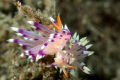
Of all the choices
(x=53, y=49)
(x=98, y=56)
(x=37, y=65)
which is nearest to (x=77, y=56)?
(x=53, y=49)

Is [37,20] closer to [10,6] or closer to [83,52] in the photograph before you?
[83,52]

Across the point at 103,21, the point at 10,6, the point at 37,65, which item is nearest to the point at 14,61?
the point at 37,65

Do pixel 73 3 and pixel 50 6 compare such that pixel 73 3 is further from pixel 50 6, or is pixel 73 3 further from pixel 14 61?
pixel 14 61

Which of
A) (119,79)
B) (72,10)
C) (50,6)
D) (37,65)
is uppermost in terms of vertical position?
(72,10)

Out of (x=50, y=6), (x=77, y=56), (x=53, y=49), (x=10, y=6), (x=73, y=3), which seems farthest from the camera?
(x=73, y=3)

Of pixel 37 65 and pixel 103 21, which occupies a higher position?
pixel 103 21

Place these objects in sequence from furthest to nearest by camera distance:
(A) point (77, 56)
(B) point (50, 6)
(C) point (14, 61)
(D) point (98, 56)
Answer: (D) point (98, 56)
(B) point (50, 6)
(C) point (14, 61)
(A) point (77, 56)

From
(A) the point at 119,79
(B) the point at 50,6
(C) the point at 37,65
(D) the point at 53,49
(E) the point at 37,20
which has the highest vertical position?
(B) the point at 50,6

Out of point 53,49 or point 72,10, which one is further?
point 72,10

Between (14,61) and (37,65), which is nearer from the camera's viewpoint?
(37,65)
